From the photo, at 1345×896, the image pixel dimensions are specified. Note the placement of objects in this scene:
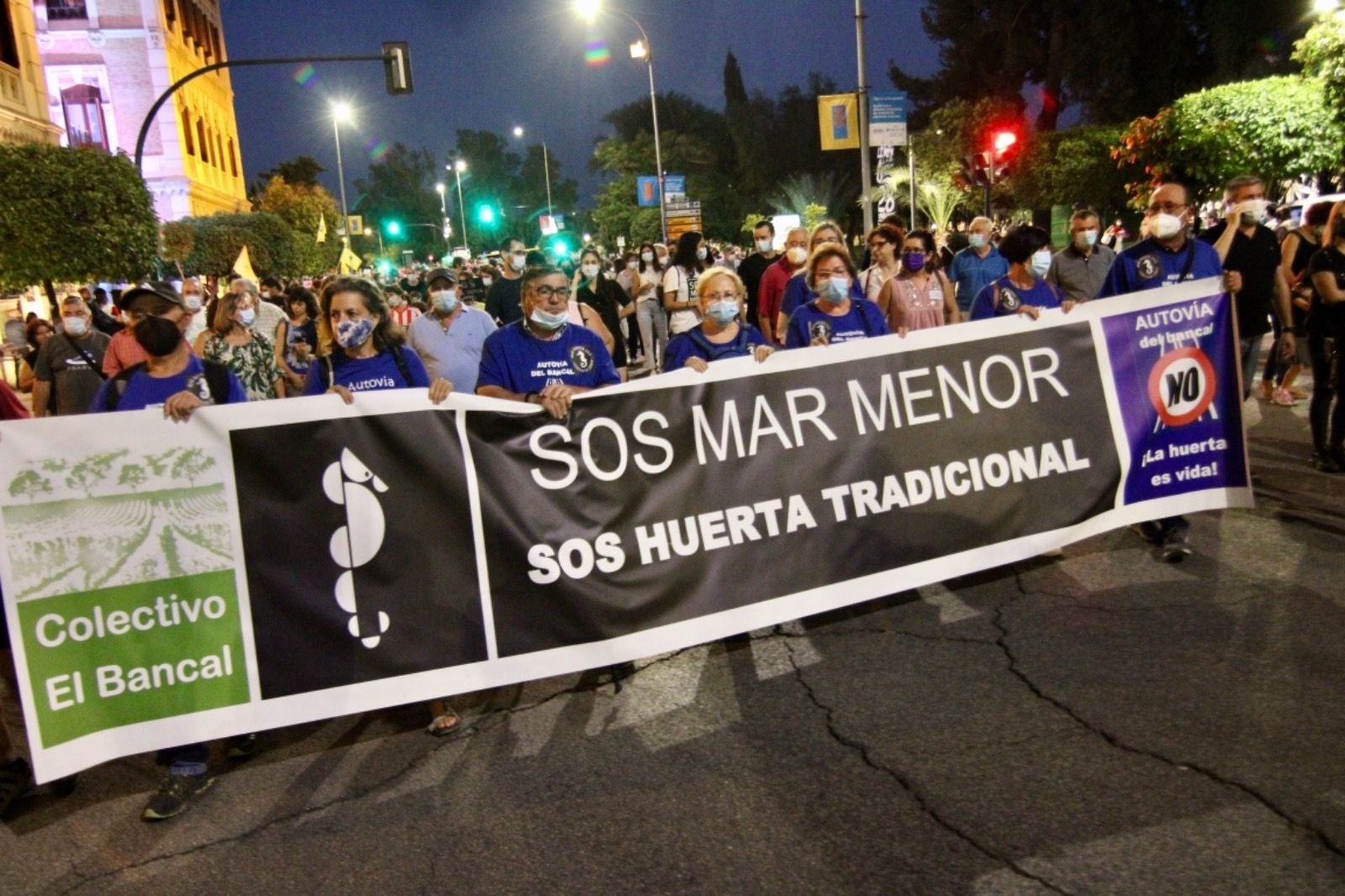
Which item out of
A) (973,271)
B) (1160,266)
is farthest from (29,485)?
(973,271)

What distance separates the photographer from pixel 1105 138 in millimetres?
32312

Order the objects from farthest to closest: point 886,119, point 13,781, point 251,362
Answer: point 886,119 → point 251,362 → point 13,781

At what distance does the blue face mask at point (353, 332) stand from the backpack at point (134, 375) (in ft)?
1.62

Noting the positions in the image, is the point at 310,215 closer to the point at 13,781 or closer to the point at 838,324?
the point at 838,324

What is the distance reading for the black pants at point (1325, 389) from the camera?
716cm

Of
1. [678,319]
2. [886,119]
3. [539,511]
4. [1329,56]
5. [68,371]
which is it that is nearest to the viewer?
[539,511]

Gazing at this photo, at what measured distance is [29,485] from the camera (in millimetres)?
3842

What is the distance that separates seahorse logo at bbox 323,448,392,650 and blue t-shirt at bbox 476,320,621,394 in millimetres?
1036

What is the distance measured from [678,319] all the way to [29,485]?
8239mm

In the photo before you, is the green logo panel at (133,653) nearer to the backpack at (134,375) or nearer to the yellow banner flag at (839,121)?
the backpack at (134,375)

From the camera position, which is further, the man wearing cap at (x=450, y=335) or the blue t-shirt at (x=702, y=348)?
the man wearing cap at (x=450, y=335)

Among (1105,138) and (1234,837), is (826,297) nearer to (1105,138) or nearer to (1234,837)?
(1234,837)

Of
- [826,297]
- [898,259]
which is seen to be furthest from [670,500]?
[898,259]

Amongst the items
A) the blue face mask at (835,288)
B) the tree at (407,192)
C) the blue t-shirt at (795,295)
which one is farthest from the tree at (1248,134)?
Result: the tree at (407,192)
